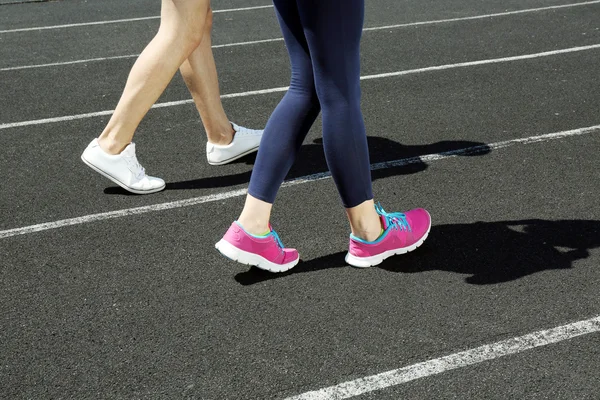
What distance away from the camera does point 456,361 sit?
3072 millimetres

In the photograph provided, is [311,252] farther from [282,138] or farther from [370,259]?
[282,138]

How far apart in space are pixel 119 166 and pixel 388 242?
174 cm

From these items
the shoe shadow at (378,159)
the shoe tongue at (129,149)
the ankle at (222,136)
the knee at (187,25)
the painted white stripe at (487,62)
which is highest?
the knee at (187,25)

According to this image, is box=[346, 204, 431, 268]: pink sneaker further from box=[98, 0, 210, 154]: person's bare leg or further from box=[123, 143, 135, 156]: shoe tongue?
box=[123, 143, 135, 156]: shoe tongue

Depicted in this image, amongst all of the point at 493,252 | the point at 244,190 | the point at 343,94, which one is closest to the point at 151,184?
the point at 244,190

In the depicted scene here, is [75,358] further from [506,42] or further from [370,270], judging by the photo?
[506,42]

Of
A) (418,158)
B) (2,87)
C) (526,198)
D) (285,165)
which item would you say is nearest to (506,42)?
(418,158)

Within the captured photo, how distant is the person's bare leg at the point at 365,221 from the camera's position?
3.65 m

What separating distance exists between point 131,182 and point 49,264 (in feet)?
Result: 2.93

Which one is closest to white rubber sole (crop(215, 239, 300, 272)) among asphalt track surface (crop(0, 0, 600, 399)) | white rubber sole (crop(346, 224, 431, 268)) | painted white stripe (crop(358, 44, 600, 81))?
asphalt track surface (crop(0, 0, 600, 399))

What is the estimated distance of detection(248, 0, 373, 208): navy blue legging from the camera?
327 cm

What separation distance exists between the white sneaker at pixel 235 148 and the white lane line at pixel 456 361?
8.10 ft

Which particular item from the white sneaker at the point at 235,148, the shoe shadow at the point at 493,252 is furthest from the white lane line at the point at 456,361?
the white sneaker at the point at 235,148

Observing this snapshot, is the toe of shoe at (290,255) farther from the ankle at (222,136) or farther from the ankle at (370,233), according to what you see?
the ankle at (222,136)
